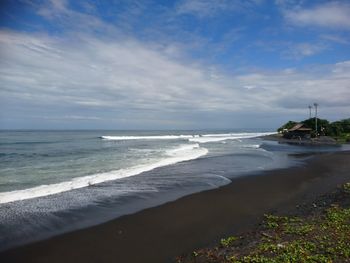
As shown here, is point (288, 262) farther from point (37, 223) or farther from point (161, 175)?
point (161, 175)

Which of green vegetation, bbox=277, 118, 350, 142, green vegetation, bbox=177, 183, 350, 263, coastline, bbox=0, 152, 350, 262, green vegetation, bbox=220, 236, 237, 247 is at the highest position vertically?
green vegetation, bbox=277, 118, 350, 142

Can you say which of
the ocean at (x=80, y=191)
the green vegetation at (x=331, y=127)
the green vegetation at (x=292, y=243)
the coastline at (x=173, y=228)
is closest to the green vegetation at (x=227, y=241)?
the green vegetation at (x=292, y=243)

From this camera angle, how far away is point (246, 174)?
60.4 feet

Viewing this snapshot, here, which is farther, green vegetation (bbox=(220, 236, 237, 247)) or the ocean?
the ocean

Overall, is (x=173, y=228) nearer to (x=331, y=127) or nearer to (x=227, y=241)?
(x=227, y=241)

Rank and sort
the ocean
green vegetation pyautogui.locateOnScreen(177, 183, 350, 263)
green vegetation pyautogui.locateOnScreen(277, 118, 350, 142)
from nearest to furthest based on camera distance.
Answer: green vegetation pyautogui.locateOnScreen(177, 183, 350, 263) → the ocean → green vegetation pyautogui.locateOnScreen(277, 118, 350, 142)

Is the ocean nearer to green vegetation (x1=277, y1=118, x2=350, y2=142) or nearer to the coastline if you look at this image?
the coastline

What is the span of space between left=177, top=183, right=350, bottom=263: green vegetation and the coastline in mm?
763

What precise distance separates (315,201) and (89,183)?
9.85 metres

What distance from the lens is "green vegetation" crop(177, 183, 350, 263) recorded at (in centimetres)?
602

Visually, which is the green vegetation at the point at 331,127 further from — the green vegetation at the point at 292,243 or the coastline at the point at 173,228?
the green vegetation at the point at 292,243

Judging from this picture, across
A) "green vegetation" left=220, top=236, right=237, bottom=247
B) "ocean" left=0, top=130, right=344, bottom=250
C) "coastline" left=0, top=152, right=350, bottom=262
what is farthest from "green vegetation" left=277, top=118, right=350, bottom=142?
"green vegetation" left=220, top=236, right=237, bottom=247

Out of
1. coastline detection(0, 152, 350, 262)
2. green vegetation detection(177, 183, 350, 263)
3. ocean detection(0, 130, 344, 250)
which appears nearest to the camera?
green vegetation detection(177, 183, 350, 263)

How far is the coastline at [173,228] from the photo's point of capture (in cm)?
721
